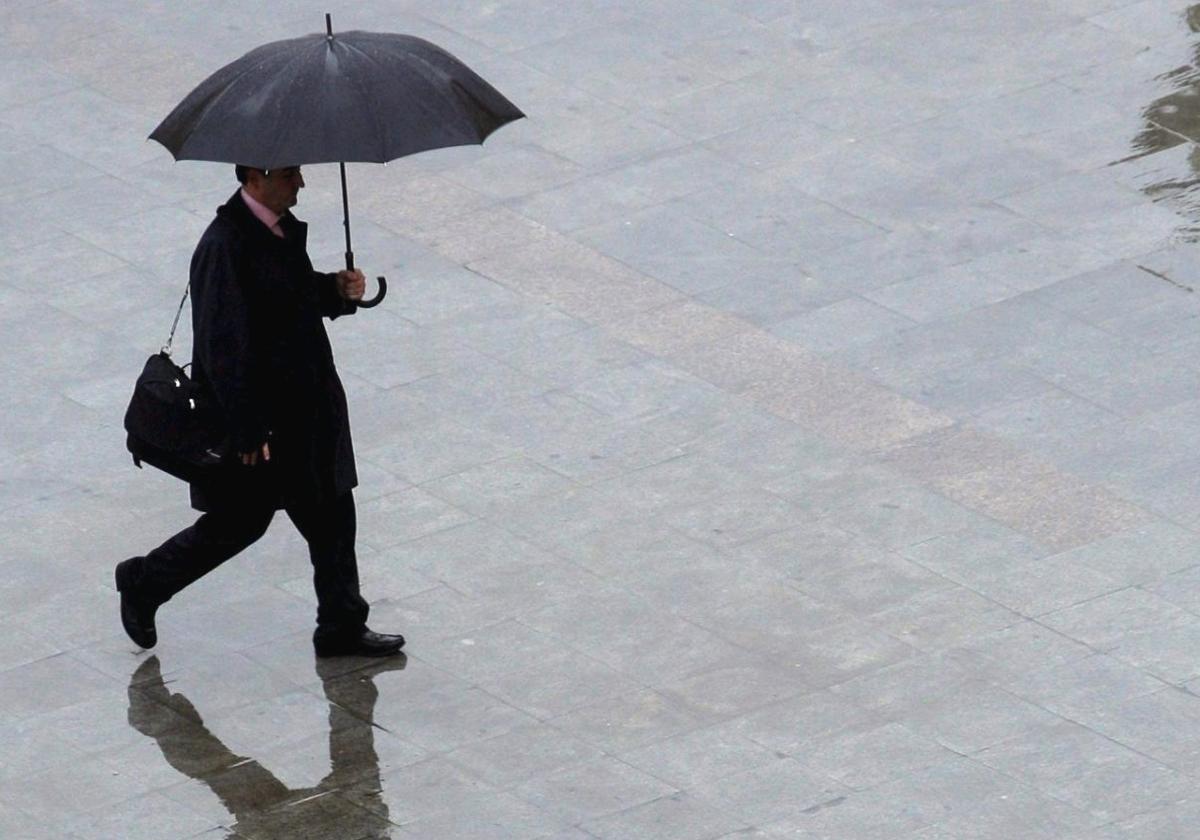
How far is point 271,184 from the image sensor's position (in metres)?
7.92

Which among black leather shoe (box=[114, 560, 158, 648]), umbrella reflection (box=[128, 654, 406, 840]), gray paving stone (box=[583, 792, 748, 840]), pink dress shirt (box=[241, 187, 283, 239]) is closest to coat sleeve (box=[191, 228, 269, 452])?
pink dress shirt (box=[241, 187, 283, 239])

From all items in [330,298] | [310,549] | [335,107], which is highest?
[335,107]

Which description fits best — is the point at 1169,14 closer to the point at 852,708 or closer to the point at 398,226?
the point at 398,226

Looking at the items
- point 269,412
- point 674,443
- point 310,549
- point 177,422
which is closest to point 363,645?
point 310,549

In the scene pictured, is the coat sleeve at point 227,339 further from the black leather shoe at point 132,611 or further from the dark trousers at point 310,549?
the black leather shoe at point 132,611

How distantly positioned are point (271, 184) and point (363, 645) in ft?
4.99

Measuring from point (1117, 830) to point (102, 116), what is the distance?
23.5ft

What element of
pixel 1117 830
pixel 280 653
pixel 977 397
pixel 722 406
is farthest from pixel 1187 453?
pixel 280 653

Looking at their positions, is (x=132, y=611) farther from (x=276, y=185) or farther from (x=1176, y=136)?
(x=1176, y=136)

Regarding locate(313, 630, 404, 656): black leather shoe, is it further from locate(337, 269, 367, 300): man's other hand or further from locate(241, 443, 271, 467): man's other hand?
locate(337, 269, 367, 300): man's other hand

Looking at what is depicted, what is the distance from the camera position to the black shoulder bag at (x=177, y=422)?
7.95 metres

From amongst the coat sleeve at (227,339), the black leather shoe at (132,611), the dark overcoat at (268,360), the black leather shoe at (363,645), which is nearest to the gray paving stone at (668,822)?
the black leather shoe at (363,645)

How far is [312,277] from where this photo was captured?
8.05m

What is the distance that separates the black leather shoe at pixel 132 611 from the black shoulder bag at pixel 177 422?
51 centimetres
